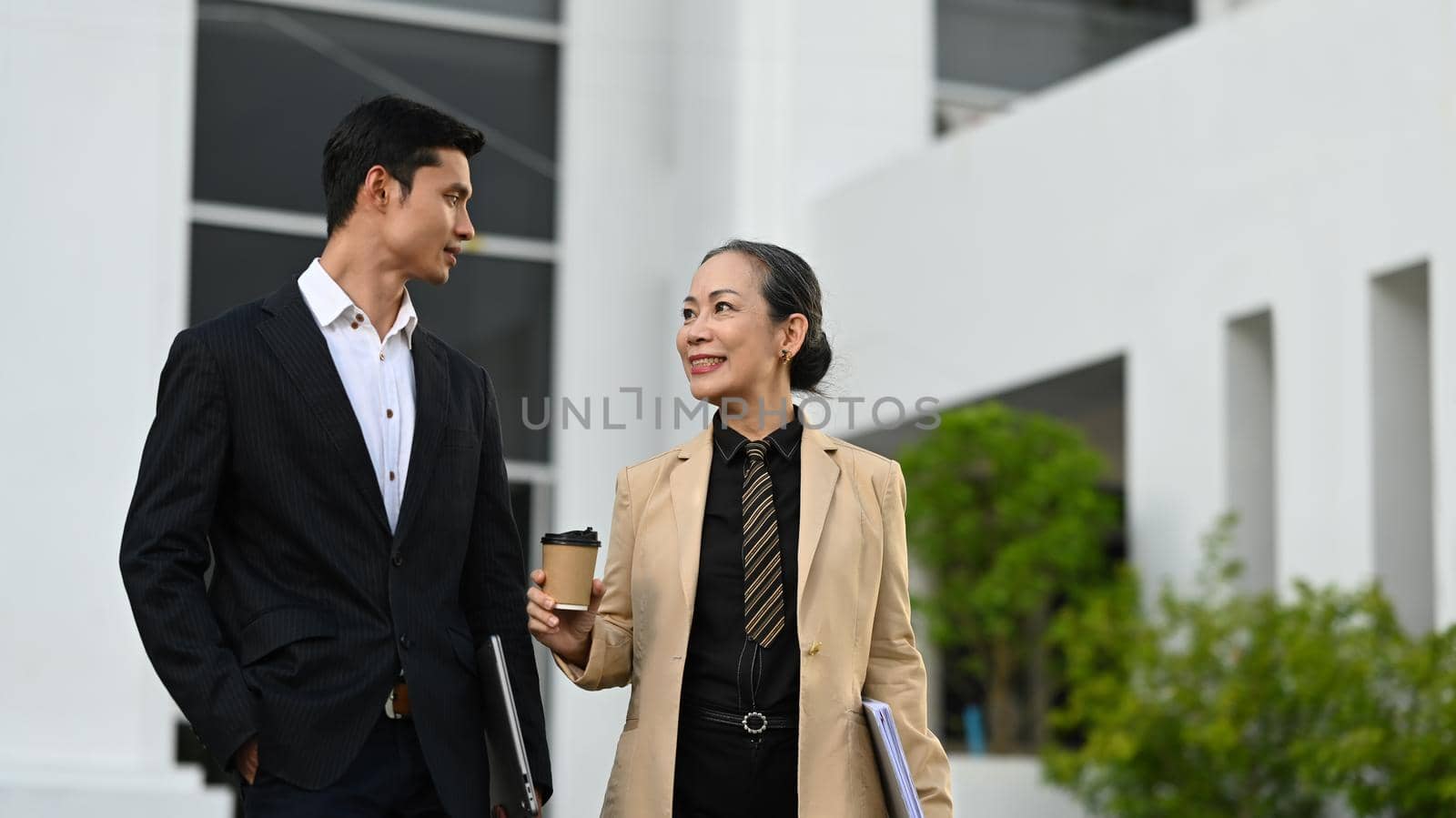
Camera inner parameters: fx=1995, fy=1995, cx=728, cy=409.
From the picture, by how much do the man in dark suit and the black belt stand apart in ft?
0.86

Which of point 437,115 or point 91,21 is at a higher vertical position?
point 91,21

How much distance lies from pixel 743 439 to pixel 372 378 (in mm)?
669

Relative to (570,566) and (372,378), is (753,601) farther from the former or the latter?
(372,378)

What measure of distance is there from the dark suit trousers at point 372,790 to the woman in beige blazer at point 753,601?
11.4 inches

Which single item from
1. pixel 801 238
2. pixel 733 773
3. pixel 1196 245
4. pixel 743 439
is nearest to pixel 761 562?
pixel 743 439

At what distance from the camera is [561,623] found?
318 cm

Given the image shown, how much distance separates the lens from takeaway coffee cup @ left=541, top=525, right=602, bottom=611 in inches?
120

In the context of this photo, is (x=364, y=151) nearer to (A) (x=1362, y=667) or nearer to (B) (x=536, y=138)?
(A) (x=1362, y=667)

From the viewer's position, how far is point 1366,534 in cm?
862

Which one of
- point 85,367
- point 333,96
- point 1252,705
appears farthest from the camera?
point 333,96

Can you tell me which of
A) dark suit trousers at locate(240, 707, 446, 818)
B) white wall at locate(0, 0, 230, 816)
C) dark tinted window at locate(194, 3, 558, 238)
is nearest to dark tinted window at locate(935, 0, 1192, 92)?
Result: dark tinted window at locate(194, 3, 558, 238)

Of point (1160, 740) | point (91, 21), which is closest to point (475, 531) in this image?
point (1160, 740)

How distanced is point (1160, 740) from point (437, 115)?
21.0 feet

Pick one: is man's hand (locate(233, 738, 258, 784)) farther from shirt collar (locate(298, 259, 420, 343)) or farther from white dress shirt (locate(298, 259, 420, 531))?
shirt collar (locate(298, 259, 420, 343))
